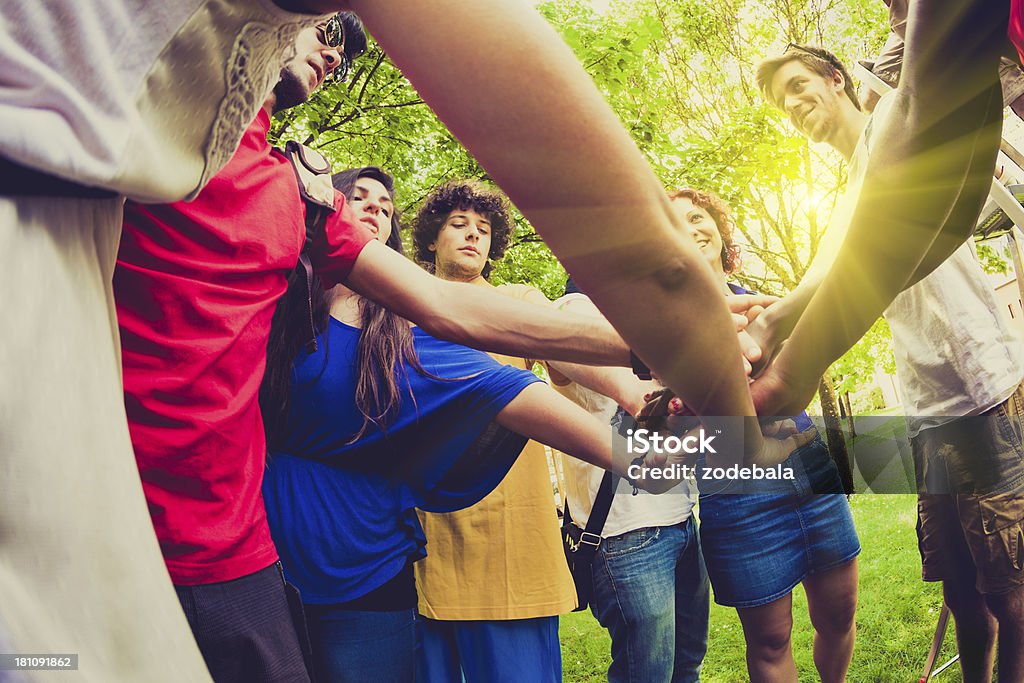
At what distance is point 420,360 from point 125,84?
1591mm

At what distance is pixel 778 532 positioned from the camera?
2270 mm

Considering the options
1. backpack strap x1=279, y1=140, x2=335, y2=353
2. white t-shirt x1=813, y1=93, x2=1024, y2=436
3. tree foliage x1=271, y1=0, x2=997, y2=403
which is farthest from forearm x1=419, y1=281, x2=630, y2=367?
tree foliage x1=271, y1=0, x2=997, y2=403

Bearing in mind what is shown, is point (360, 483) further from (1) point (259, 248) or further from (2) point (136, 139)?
(2) point (136, 139)

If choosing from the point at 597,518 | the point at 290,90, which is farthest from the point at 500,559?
the point at 290,90

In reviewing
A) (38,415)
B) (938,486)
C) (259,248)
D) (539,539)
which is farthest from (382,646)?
(938,486)

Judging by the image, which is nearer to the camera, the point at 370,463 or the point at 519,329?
the point at 519,329

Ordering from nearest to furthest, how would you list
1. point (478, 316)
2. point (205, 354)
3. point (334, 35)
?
point (205, 354) → point (478, 316) → point (334, 35)

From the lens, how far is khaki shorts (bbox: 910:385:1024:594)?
8.05 feet

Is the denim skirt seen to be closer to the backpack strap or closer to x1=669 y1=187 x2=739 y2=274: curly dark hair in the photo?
x1=669 y1=187 x2=739 y2=274: curly dark hair

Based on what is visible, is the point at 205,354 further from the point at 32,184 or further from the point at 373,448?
the point at 373,448

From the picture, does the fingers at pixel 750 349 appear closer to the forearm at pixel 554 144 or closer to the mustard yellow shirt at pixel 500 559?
the mustard yellow shirt at pixel 500 559

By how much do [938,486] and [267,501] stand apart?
89.7 inches

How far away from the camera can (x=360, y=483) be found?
186 cm

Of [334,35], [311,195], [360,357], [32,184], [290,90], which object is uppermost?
[334,35]
